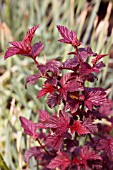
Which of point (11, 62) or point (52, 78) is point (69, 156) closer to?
point (52, 78)

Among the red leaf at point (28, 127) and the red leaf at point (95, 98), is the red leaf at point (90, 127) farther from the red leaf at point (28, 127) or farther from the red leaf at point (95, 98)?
the red leaf at point (28, 127)

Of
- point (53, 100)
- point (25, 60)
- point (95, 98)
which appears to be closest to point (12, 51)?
point (53, 100)

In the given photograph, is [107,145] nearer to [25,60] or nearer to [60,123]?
[60,123]

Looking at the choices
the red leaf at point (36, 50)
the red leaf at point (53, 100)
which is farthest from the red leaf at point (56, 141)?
the red leaf at point (36, 50)

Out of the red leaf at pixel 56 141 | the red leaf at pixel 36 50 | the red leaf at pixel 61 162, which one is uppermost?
the red leaf at pixel 36 50

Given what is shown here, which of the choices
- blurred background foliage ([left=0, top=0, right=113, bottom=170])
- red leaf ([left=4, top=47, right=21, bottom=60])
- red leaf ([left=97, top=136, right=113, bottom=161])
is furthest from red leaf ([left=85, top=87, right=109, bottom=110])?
blurred background foliage ([left=0, top=0, right=113, bottom=170])

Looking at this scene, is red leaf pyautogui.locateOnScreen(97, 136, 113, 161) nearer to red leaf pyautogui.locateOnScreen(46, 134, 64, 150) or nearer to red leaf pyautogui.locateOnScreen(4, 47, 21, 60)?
red leaf pyautogui.locateOnScreen(46, 134, 64, 150)
